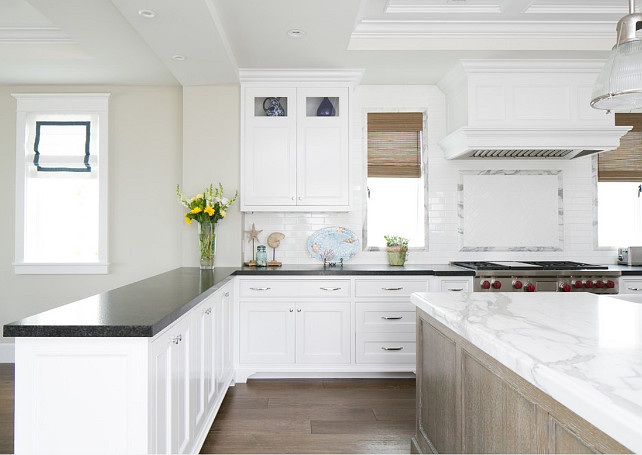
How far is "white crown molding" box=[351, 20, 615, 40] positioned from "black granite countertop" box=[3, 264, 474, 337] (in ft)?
7.66

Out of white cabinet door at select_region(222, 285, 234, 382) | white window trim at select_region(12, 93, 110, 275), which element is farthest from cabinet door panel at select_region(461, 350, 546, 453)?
white window trim at select_region(12, 93, 110, 275)

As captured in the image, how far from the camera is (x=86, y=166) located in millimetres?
4637

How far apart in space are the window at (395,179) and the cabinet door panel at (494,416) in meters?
2.87

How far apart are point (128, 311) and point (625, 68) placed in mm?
2220

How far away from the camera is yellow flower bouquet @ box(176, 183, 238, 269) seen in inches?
158

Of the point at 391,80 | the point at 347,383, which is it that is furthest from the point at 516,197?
the point at 347,383

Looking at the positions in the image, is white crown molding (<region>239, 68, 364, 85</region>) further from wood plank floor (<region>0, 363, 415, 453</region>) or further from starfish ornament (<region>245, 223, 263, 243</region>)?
wood plank floor (<region>0, 363, 415, 453</region>)

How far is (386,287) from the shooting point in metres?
3.99

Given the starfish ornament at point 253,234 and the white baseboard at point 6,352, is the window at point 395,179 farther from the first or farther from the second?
the white baseboard at point 6,352

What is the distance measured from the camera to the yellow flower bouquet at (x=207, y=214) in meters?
4.02

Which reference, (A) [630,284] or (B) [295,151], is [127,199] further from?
(A) [630,284]

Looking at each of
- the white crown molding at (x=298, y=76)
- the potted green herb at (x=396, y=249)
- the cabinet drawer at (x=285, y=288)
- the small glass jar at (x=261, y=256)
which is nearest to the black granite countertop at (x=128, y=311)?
the cabinet drawer at (x=285, y=288)

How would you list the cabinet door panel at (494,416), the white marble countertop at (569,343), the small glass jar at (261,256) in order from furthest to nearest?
the small glass jar at (261,256)
the cabinet door panel at (494,416)
the white marble countertop at (569,343)

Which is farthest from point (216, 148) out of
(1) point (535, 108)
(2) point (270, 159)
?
(1) point (535, 108)
